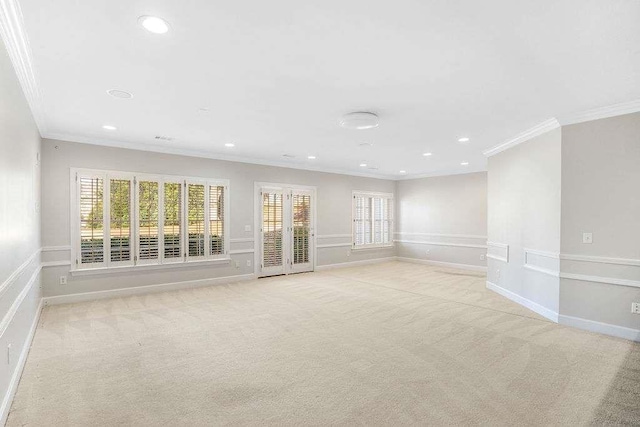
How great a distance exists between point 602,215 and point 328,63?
3.60 meters

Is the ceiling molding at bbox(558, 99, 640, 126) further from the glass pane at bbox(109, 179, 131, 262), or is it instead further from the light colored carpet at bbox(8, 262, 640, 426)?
the glass pane at bbox(109, 179, 131, 262)

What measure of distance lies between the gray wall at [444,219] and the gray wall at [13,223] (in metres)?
8.43

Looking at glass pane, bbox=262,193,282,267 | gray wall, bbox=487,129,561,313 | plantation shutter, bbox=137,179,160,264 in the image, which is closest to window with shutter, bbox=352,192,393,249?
glass pane, bbox=262,193,282,267

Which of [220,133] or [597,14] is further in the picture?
[220,133]

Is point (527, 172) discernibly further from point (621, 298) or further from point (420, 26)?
point (420, 26)

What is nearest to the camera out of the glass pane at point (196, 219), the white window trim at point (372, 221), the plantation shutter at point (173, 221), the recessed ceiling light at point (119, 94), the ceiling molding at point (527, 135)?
the recessed ceiling light at point (119, 94)

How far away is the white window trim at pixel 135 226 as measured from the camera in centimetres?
521

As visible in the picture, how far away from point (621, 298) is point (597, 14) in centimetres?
323

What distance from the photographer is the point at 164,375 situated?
9.40ft

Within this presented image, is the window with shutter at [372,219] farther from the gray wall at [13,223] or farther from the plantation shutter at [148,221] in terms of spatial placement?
the gray wall at [13,223]

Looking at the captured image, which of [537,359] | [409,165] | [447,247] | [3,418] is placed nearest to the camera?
[3,418]

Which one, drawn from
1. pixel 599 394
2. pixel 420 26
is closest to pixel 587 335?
pixel 599 394

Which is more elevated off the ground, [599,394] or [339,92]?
[339,92]

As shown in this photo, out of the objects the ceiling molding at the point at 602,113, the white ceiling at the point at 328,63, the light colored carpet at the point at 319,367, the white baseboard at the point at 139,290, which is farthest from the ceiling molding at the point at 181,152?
the ceiling molding at the point at 602,113
